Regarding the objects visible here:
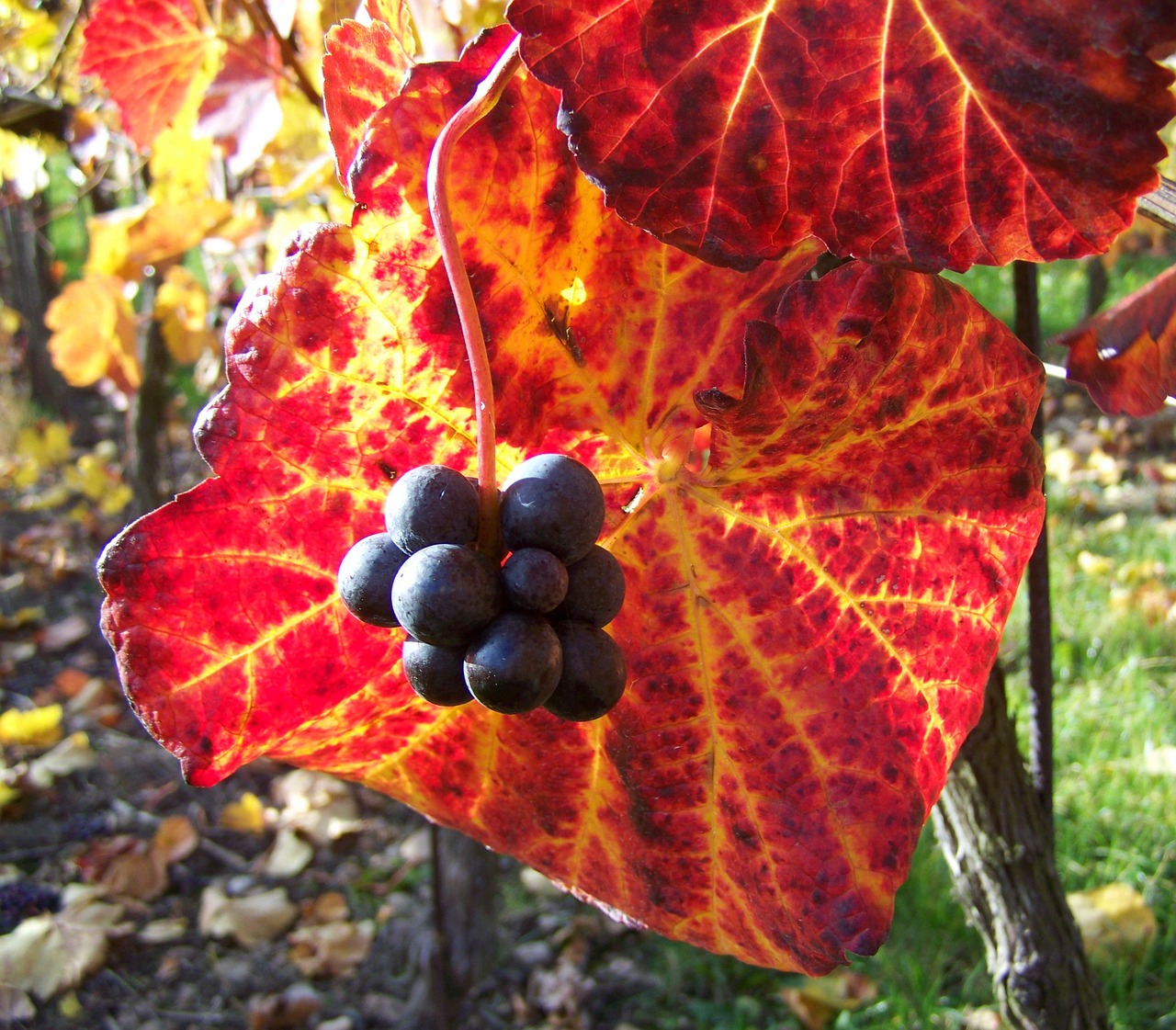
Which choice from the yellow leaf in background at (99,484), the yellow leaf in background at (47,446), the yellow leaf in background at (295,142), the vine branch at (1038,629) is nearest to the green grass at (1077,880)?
the vine branch at (1038,629)

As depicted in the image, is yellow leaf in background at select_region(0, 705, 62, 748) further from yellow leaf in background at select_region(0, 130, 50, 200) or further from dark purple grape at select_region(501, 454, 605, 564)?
dark purple grape at select_region(501, 454, 605, 564)

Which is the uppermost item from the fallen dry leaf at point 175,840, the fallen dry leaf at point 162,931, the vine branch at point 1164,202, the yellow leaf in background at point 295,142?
the vine branch at point 1164,202

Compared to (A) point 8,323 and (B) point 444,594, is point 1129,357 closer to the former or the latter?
(B) point 444,594

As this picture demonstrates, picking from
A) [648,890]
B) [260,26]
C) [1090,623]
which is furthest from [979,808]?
[1090,623]

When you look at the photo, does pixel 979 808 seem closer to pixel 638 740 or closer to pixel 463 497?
pixel 638 740

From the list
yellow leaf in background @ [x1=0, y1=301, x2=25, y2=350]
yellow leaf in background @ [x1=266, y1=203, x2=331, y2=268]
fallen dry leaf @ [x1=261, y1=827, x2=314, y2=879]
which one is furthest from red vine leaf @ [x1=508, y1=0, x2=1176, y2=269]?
yellow leaf in background @ [x1=0, y1=301, x2=25, y2=350]

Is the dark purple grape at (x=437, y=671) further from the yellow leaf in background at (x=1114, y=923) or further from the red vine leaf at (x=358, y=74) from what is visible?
the yellow leaf in background at (x=1114, y=923)

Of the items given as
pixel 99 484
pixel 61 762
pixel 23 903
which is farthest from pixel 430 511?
pixel 99 484
